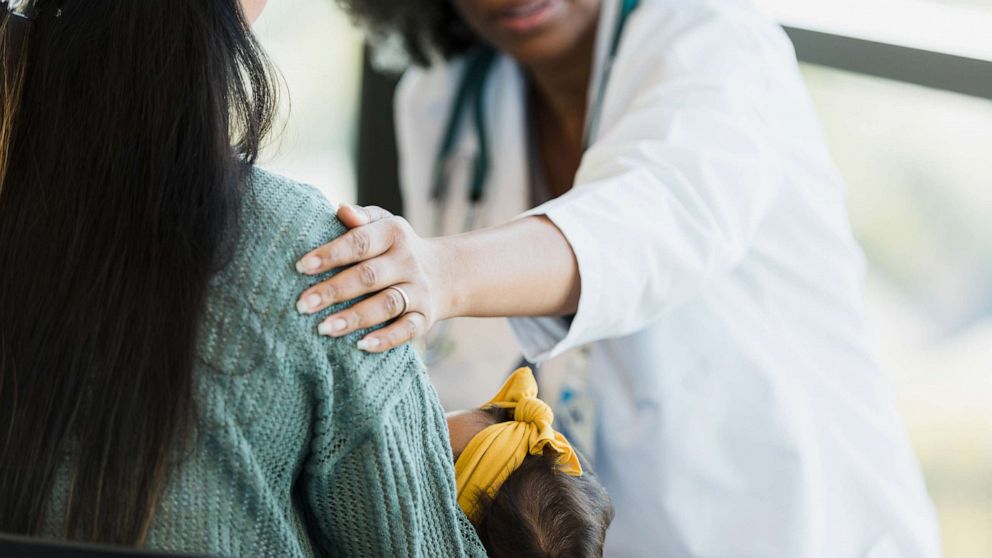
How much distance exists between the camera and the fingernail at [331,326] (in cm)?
62

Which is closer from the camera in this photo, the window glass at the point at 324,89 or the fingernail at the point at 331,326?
the fingernail at the point at 331,326

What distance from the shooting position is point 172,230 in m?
0.60

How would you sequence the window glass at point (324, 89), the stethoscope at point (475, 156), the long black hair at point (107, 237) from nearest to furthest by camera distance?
the long black hair at point (107, 237) < the stethoscope at point (475, 156) < the window glass at point (324, 89)

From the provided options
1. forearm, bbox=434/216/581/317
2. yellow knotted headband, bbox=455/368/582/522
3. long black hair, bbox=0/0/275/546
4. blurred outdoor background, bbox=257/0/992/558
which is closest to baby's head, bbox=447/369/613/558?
yellow knotted headband, bbox=455/368/582/522

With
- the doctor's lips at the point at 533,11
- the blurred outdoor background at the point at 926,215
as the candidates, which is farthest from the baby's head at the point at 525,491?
the blurred outdoor background at the point at 926,215

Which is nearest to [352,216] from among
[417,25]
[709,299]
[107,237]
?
[107,237]

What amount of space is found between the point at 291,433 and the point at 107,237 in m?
0.15

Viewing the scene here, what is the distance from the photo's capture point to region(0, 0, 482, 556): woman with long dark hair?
59 centimetres

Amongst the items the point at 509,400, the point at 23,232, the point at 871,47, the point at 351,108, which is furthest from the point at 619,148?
the point at 351,108

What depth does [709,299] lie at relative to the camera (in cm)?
115

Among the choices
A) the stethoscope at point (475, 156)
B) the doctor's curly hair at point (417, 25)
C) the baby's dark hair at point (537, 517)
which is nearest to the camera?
the baby's dark hair at point (537, 517)

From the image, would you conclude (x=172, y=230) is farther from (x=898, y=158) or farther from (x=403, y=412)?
(x=898, y=158)

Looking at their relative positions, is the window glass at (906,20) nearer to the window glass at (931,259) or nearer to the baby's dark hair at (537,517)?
the window glass at (931,259)

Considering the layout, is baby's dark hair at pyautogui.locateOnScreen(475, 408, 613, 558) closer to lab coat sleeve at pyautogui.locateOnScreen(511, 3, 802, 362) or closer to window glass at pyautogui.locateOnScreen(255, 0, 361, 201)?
lab coat sleeve at pyautogui.locateOnScreen(511, 3, 802, 362)
